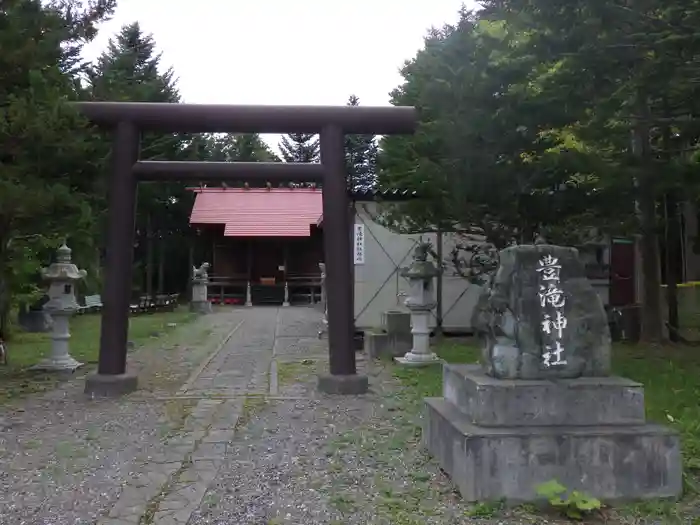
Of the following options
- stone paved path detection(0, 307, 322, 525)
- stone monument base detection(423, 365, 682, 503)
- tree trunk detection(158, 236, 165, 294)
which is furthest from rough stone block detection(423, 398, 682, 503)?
tree trunk detection(158, 236, 165, 294)

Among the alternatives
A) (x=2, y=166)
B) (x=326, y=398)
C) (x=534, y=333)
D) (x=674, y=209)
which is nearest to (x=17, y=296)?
(x=2, y=166)

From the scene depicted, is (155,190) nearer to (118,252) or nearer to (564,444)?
(118,252)

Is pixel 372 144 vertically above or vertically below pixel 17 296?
above

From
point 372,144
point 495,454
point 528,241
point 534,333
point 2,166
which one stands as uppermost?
point 372,144

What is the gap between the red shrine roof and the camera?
26.9 meters

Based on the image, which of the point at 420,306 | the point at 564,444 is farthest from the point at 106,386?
the point at 564,444

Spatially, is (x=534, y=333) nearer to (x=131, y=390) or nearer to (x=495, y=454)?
(x=495, y=454)

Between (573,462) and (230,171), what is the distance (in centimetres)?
586

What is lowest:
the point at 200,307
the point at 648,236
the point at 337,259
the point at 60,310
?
the point at 200,307

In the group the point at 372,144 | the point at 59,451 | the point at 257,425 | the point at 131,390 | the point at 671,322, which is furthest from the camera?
the point at 372,144

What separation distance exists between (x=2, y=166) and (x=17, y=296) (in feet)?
22.8

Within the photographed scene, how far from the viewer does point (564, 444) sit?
4.27 metres

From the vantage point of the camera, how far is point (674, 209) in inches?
553

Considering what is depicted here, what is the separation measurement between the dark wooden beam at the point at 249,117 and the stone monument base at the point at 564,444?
15.8 feet
